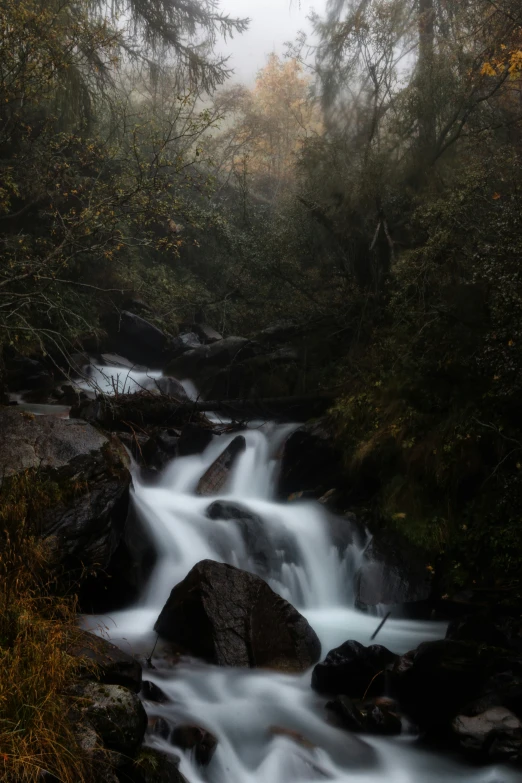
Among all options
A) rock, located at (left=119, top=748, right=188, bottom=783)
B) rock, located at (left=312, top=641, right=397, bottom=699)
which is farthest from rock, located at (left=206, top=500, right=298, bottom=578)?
rock, located at (left=119, top=748, right=188, bottom=783)

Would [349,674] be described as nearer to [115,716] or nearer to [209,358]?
[115,716]

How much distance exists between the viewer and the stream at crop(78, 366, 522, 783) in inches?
187

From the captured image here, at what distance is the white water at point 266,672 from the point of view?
4.74m

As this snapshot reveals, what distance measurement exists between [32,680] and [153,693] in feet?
6.12

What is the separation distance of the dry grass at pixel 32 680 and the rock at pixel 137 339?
10.8 m

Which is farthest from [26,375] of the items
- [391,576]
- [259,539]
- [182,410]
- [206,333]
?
[391,576]

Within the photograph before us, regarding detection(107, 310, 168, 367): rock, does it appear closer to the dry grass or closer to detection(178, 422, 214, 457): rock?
detection(178, 422, 214, 457): rock

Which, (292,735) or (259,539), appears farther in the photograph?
(259,539)

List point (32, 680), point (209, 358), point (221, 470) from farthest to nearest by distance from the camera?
point (209, 358) → point (221, 470) → point (32, 680)

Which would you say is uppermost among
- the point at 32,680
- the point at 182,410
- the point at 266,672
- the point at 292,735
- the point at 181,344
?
the point at 181,344

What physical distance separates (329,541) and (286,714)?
3061 millimetres

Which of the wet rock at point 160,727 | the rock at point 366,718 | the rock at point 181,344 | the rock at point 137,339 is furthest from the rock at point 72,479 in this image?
the rock at point 137,339

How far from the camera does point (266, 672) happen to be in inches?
228

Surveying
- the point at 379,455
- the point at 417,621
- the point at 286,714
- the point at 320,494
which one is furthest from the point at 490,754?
the point at 320,494
